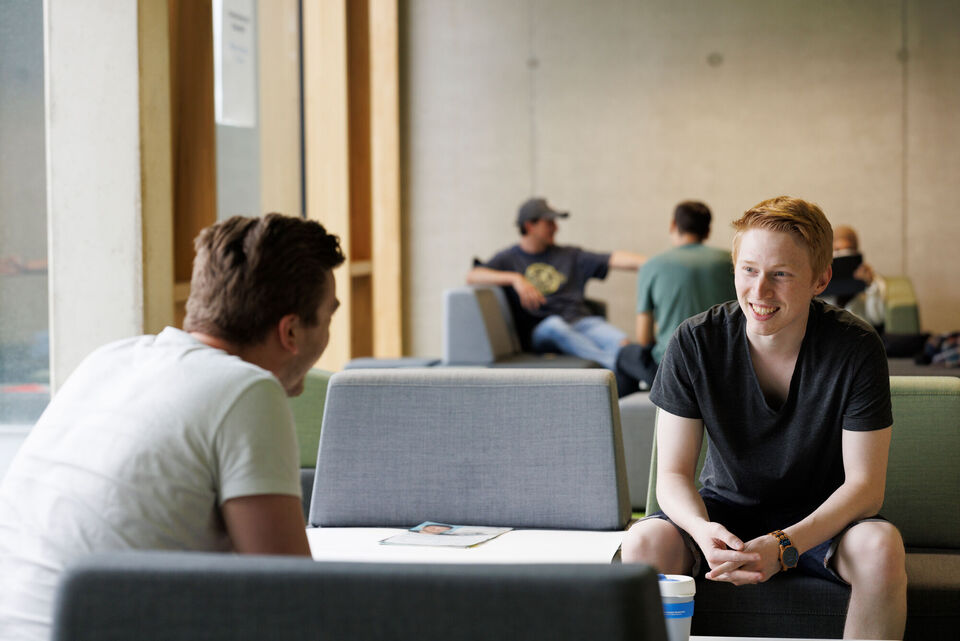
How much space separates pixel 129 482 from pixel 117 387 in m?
0.15

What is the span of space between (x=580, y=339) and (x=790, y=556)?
4552mm

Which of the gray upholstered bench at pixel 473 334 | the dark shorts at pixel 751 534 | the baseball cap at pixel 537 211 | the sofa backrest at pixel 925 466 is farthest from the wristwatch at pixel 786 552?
the baseball cap at pixel 537 211

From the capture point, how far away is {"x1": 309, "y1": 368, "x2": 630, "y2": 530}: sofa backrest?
238 cm

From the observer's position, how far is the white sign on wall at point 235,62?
5152 millimetres

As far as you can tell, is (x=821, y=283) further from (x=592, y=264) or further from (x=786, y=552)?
(x=592, y=264)

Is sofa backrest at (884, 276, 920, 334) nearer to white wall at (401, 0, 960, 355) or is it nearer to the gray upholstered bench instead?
A: white wall at (401, 0, 960, 355)

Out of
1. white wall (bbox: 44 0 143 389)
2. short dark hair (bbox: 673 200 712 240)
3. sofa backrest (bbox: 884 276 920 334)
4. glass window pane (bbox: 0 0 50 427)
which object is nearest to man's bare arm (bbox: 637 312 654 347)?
short dark hair (bbox: 673 200 712 240)

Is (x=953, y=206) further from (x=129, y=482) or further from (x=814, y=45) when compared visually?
(x=129, y=482)

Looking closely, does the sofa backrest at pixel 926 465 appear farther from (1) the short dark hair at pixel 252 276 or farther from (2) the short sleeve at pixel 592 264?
(2) the short sleeve at pixel 592 264

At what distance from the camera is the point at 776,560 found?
212 cm

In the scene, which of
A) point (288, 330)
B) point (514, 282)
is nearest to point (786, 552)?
point (288, 330)

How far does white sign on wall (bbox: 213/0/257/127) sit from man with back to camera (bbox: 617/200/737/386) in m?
2.18

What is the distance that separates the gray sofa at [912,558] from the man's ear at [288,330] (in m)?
1.23

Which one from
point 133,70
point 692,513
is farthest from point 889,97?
point 692,513
